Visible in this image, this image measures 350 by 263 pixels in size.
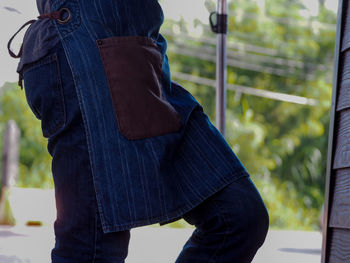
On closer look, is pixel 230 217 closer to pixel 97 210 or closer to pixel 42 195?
pixel 97 210

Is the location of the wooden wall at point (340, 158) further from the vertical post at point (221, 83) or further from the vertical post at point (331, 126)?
the vertical post at point (221, 83)

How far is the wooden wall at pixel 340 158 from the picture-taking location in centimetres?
129

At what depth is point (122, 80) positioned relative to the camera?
3.34 feet

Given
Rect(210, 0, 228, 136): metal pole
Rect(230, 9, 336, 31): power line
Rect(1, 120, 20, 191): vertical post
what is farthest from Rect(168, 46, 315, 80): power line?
Rect(210, 0, 228, 136): metal pole

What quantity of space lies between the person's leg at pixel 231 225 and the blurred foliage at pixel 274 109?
8.46 m

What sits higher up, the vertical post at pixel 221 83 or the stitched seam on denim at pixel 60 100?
the stitched seam on denim at pixel 60 100

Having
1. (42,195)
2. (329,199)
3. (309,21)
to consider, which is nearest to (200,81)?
(309,21)

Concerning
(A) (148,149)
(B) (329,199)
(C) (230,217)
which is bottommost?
(B) (329,199)

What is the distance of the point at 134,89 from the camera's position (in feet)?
3.36

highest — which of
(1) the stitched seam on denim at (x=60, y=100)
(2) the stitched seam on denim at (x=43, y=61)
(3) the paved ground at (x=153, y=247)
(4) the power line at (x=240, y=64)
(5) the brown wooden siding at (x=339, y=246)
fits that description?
(2) the stitched seam on denim at (x=43, y=61)

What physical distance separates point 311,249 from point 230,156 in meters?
3.05

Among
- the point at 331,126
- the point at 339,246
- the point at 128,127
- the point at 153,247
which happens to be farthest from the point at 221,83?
the point at 153,247

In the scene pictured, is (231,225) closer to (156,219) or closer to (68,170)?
Result: (156,219)

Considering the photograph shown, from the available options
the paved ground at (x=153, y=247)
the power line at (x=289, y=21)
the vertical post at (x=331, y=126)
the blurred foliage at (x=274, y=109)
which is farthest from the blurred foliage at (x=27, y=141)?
the vertical post at (x=331, y=126)
